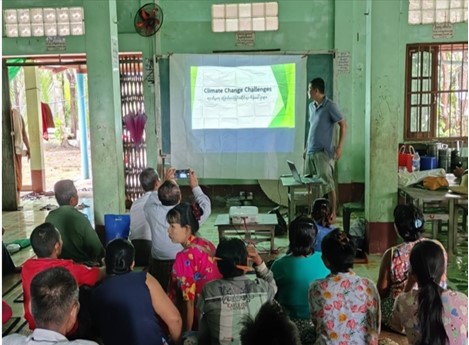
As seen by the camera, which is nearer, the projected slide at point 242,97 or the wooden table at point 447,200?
the wooden table at point 447,200

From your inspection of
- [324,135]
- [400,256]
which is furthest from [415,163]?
[400,256]

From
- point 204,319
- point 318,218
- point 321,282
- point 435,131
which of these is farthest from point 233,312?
point 435,131

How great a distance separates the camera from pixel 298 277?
2.98 metres

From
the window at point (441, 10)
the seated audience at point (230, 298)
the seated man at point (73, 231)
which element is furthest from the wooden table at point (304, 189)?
the seated audience at point (230, 298)

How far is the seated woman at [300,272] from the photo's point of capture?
2.97m

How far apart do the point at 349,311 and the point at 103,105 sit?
12.6 ft

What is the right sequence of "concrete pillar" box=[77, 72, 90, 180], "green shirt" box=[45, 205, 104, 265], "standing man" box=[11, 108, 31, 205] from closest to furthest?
"green shirt" box=[45, 205, 104, 265], "standing man" box=[11, 108, 31, 205], "concrete pillar" box=[77, 72, 90, 180]

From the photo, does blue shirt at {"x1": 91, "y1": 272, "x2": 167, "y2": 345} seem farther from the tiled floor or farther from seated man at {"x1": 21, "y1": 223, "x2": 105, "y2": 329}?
the tiled floor

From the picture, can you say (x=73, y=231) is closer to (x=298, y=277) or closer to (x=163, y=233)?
(x=163, y=233)

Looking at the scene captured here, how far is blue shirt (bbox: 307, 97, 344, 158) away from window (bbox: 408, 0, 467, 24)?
2.18m

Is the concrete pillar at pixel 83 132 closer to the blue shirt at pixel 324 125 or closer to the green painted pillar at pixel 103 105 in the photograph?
the green painted pillar at pixel 103 105

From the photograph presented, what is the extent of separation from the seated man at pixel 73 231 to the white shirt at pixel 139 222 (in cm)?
41

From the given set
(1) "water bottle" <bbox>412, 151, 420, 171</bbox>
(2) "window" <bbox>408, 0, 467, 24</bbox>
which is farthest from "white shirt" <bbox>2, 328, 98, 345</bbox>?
(2) "window" <bbox>408, 0, 467, 24</bbox>

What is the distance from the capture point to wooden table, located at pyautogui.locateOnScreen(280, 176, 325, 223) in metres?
5.82
